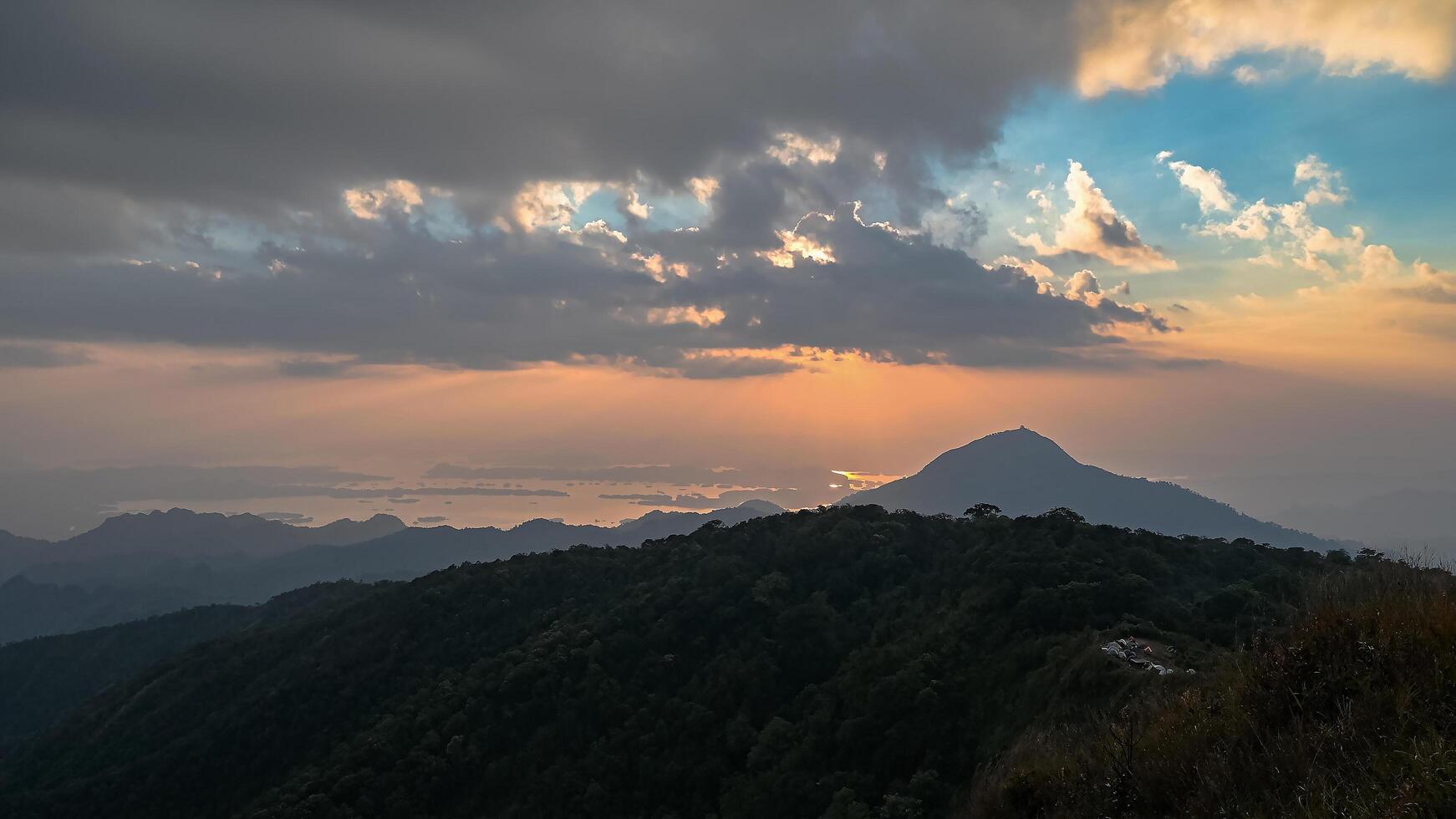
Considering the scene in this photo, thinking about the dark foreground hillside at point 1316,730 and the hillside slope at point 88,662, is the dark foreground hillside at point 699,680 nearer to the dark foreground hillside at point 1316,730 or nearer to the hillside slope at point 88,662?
the dark foreground hillside at point 1316,730

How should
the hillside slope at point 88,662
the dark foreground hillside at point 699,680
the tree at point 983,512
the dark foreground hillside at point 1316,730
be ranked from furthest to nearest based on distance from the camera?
the hillside slope at point 88,662 → the tree at point 983,512 → the dark foreground hillside at point 699,680 → the dark foreground hillside at point 1316,730

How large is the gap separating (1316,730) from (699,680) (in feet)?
202

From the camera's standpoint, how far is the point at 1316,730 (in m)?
10.5

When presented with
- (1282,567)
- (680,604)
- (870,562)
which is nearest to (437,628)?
(680,604)

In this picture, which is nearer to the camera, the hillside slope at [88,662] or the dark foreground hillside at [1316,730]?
the dark foreground hillside at [1316,730]

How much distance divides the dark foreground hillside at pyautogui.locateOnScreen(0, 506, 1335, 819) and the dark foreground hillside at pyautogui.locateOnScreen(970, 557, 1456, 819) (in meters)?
19.3

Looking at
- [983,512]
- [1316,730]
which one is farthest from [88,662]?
[1316,730]

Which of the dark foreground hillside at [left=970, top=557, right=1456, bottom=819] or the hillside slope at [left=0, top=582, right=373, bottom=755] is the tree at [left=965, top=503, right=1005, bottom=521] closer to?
the dark foreground hillside at [left=970, top=557, right=1456, bottom=819]

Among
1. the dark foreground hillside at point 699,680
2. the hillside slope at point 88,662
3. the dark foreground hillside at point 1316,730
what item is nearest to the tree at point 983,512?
the dark foreground hillside at point 699,680

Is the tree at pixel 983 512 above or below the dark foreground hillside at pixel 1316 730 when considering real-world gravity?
below

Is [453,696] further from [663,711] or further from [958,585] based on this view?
[958,585]

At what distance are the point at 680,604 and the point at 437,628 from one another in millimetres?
37050

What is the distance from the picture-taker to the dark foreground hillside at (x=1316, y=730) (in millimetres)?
9062

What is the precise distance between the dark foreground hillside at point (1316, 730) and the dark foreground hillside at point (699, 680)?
19.3 metres
